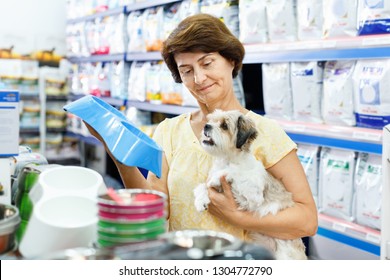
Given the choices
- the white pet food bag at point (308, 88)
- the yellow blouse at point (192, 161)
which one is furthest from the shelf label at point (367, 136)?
the yellow blouse at point (192, 161)

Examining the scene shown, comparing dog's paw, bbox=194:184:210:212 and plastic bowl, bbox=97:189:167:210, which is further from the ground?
plastic bowl, bbox=97:189:167:210

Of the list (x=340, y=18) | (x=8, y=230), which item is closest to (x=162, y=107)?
(x=340, y=18)

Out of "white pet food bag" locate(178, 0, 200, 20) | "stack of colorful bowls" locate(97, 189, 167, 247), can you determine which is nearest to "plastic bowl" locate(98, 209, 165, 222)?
"stack of colorful bowls" locate(97, 189, 167, 247)

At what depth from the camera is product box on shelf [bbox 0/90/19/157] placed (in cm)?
137

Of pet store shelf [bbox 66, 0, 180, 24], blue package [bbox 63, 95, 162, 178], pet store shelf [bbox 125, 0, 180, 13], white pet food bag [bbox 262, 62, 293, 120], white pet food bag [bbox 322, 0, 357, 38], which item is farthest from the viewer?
pet store shelf [bbox 66, 0, 180, 24]

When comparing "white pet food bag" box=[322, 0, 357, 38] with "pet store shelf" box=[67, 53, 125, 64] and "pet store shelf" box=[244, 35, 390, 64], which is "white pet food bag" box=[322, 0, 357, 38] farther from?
"pet store shelf" box=[67, 53, 125, 64]

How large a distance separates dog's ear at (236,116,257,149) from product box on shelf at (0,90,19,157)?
27.6 inches

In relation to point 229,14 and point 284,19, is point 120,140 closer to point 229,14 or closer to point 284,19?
point 284,19

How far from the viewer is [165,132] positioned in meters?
1.88

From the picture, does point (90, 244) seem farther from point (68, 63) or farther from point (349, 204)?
point (68, 63)

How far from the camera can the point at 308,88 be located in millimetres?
2752

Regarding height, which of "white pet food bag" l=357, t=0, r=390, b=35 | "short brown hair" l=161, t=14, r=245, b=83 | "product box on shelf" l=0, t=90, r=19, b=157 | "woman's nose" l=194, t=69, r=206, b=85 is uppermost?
"white pet food bag" l=357, t=0, r=390, b=35
